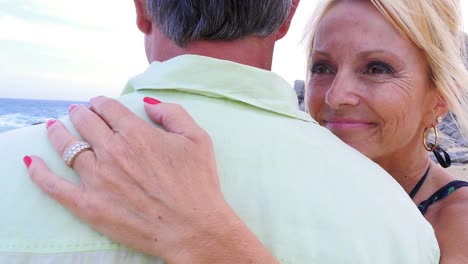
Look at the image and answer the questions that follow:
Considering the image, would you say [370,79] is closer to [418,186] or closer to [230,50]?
[418,186]

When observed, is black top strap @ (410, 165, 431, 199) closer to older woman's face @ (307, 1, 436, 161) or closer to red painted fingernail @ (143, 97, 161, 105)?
A: older woman's face @ (307, 1, 436, 161)

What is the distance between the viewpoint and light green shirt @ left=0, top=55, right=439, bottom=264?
109cm

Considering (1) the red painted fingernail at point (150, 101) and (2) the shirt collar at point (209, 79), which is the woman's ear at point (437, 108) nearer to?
(2) the shirt collar at point (209, 79)

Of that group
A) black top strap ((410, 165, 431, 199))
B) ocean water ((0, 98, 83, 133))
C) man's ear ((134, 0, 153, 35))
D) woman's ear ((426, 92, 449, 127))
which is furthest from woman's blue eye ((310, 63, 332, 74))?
ocean water ((0, 98, 83, 133))

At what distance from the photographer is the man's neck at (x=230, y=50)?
135cm

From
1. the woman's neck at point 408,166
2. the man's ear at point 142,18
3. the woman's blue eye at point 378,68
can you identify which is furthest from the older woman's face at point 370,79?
the man's ear at point 142,18

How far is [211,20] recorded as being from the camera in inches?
51.1

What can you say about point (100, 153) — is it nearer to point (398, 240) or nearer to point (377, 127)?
point (398, 240)

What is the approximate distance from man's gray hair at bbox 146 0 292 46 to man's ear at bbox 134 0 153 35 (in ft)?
0.20

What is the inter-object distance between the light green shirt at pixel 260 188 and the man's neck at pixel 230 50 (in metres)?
0.03

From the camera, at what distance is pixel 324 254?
120cm

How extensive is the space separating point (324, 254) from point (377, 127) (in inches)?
50.1

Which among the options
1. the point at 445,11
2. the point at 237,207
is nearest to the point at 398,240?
the point at 237,207

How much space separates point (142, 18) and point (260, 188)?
2.06 ft
